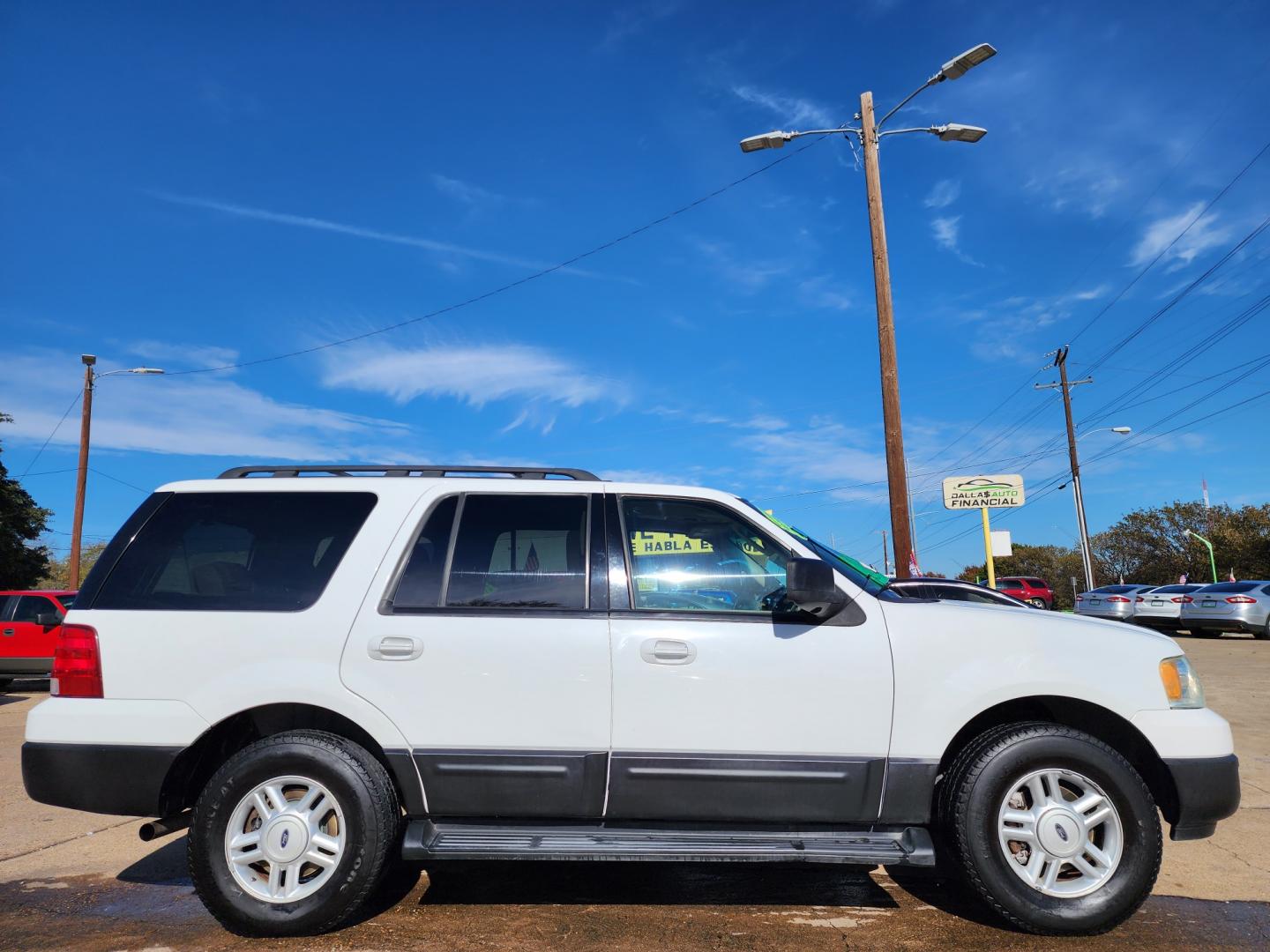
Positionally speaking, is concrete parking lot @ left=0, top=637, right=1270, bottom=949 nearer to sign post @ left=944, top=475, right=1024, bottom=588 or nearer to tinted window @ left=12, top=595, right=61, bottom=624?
tinted window @ left=12, top=595, right=61, bottom=624

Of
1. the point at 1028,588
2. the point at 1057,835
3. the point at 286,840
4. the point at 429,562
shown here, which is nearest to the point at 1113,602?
the point at 1028,588

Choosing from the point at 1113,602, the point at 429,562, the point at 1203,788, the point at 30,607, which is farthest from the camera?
the point at 1113,602

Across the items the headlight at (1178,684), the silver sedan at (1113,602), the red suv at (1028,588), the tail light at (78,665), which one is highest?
the red suv at (1028,588)

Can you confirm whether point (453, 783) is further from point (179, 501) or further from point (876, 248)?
point (876, 248)

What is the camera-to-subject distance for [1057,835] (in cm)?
354

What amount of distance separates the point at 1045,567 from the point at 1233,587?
54.9m

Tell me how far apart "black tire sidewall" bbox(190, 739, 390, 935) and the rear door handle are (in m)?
0.44

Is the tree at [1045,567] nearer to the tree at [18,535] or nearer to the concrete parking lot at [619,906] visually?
the tree at [18,535]

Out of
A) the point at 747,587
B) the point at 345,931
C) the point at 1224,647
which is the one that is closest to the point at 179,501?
the point at 345,931

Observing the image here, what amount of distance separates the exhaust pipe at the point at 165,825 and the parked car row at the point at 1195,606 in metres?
19.8

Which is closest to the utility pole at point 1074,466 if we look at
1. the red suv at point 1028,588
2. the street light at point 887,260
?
the red suv at point 1028,588

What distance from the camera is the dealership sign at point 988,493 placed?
20.2 m

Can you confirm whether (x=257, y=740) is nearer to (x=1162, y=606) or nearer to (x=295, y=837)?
(x=295, y=837)

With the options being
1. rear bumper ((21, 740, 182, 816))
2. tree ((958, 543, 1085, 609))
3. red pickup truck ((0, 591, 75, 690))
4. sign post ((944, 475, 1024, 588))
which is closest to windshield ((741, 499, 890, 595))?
rear bumper ((21, 740, 182, 816))
